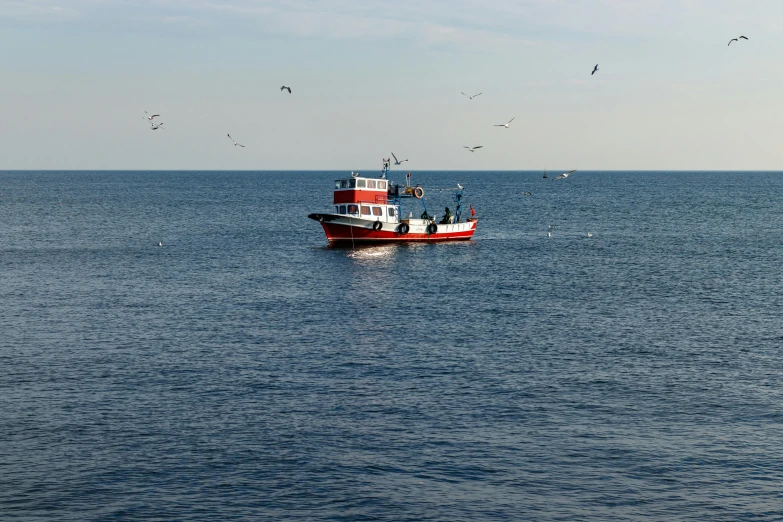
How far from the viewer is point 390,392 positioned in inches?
1690

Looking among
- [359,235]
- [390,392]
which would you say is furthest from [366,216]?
[390,392]

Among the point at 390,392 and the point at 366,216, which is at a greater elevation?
the point at 366,216

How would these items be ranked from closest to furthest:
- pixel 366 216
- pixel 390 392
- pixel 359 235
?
pixel 390 392 → pixel 366 216 → pixel 359 235

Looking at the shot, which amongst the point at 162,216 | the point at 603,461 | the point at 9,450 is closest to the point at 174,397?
→ the point at 9,450

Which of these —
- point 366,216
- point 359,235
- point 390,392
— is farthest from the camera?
point 359,235

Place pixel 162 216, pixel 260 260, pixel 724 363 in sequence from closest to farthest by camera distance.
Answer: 1. pixel 724 363
2. pixel 260 260
3. pixel 162 216

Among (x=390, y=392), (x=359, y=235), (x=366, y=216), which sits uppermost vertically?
(x=366, y=216)

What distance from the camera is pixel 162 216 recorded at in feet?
534

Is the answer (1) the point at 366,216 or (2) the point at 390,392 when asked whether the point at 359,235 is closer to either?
(1) the point at 366,216

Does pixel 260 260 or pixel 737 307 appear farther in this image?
pixel 260 260

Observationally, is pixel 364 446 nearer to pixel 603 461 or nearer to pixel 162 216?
pixel 603 461

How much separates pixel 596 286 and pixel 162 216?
4158 inches

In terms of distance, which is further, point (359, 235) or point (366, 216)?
point (359, 235)

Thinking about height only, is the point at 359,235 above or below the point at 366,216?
below
